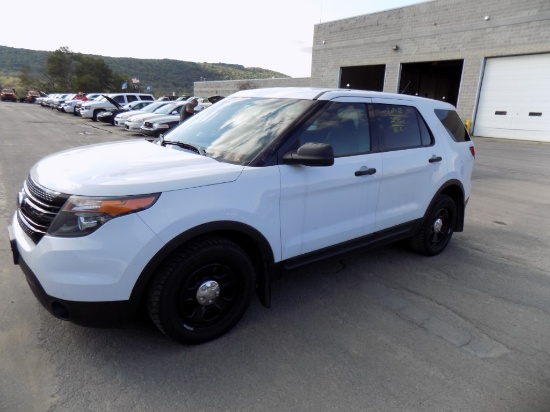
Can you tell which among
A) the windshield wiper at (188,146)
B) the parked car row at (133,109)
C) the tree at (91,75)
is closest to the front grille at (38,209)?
the windshield wiper at (188,146)

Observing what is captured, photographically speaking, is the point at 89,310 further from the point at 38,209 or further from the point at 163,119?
the point at 163,119

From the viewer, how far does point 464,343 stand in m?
2.92

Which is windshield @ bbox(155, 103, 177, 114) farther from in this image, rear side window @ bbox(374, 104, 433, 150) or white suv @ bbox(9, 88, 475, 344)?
rear side window @ bbox(374, 104, 433, 150)

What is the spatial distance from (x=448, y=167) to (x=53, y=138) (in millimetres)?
14597

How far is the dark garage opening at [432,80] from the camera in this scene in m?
29.8

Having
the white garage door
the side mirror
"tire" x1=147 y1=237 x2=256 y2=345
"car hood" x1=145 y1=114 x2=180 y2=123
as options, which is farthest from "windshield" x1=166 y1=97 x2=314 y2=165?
the white garage door

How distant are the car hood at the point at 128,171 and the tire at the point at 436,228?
2674 mm

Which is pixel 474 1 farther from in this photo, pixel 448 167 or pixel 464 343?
pixel 464 343

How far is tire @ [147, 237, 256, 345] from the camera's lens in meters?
2.48

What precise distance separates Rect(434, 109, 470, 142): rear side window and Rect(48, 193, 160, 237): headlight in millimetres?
3748

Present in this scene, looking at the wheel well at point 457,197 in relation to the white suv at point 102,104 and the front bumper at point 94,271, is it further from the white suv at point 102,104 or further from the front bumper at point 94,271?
the white suv at point 102,104

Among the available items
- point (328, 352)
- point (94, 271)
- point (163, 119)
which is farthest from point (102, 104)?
point (328, 352)

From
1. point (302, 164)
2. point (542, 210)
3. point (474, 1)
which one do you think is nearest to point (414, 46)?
point (474, 1)

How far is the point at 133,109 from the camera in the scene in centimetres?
2134
